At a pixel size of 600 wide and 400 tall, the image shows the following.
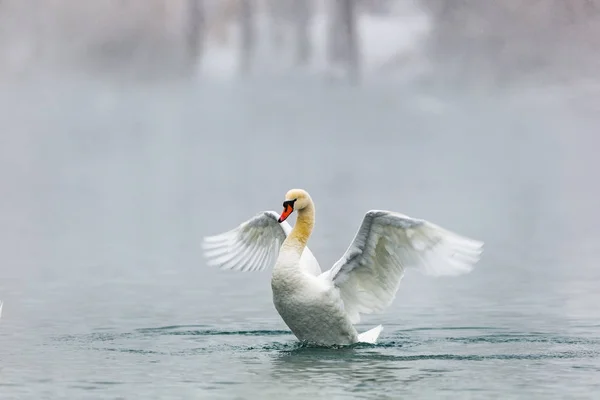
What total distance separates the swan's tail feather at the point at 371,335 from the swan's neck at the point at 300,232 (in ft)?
3.47

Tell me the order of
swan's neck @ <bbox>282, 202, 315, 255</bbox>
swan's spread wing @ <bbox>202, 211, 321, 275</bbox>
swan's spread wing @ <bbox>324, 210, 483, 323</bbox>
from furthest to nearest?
swan's spread wing @ <bbox>202, 211, 321, 275</bbox> < swan's neck @ <bbox>282, 202, 315, 255</bbox> < swan's spread wing @ <bbox>324, 210, 483, 323</bbox>

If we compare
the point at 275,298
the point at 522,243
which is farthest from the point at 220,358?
the point at 522,243

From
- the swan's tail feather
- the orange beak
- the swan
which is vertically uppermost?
the orange beak

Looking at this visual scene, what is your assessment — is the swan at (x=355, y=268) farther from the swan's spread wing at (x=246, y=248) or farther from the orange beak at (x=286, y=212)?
the swan's spread wing at (x=246, y=248)

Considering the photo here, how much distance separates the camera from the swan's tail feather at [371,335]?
17.1 meters

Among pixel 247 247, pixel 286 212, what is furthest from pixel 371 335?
pixel 247 247

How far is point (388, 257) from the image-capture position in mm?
16953

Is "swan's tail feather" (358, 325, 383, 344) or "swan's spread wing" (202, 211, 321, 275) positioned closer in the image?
"swan's tail feather" (358, 325, 383, 344)

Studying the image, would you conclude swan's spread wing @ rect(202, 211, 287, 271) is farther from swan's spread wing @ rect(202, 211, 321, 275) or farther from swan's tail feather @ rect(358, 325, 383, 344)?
swan's tail feather @ rect(358, 325, 383, 344)

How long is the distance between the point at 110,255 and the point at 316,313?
12.0 metres

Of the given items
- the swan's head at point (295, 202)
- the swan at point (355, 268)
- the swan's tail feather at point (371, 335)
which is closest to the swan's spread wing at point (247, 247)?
the swan at point (355, 268)

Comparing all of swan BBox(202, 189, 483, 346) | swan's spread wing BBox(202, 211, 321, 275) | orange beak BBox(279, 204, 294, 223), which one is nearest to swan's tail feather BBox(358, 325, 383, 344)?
swan BBox(202, 189, 483, 346)

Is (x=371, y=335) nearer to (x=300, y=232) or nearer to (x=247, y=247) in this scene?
(x=300, y=232)

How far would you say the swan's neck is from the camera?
16.9 meters
